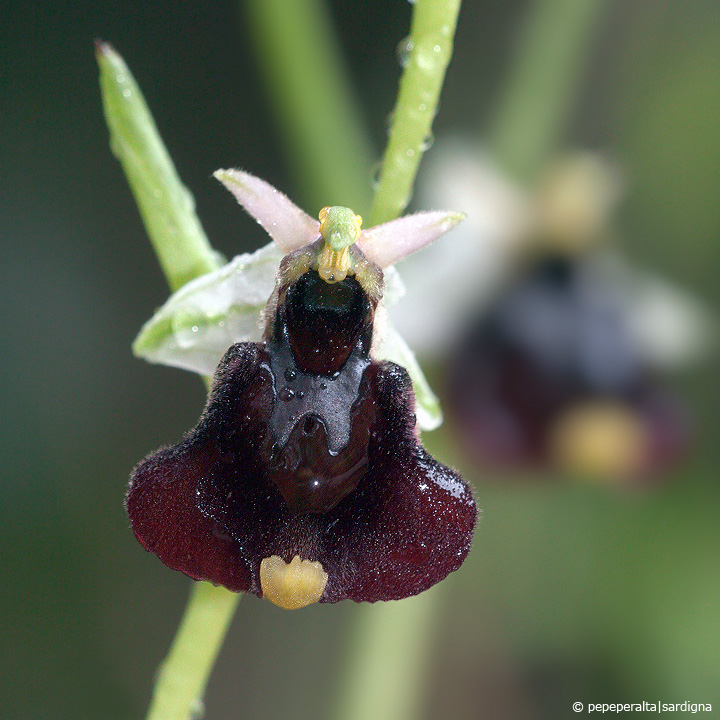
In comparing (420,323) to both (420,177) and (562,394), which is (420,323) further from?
(420,177)

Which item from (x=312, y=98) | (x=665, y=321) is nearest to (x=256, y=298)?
(x=312, y=98)

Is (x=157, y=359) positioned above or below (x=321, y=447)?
above

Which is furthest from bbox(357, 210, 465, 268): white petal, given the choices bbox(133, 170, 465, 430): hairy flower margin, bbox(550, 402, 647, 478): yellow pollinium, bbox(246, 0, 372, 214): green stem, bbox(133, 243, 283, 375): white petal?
bbox(550, 402, 647, 478): yellow pollinium

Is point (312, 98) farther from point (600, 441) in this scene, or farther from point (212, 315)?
point (212, 315)

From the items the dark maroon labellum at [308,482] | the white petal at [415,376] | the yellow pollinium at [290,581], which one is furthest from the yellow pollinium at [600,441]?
A: the yellow pollinium at [290,581]

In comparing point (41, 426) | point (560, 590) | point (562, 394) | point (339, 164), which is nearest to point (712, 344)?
point (560, 590)

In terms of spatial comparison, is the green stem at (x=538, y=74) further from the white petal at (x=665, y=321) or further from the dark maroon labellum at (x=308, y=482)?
the dark maroon labellum at (x=308, y=482)
